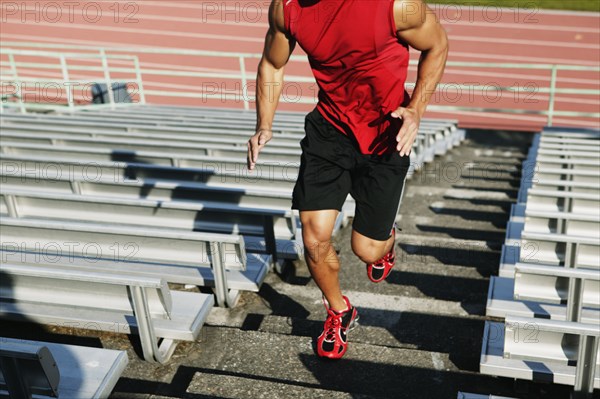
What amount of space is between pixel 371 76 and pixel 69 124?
4881 millimetres

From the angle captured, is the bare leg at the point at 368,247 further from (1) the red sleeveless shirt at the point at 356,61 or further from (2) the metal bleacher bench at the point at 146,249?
(2) the metal bleacher bench at the point at 146,249

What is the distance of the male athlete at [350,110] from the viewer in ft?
8.68

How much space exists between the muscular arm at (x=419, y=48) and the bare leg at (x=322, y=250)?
60cm

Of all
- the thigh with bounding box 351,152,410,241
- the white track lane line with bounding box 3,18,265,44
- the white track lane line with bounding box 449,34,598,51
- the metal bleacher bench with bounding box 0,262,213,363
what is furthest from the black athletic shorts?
the white track lane line with bounding box 3,18,265,44

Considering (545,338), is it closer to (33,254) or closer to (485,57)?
(33,254)

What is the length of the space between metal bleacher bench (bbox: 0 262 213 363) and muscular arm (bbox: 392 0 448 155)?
4.08 feet

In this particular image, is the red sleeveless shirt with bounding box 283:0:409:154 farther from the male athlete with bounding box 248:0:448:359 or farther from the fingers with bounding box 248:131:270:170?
the fingers with bounding box 248:131:270:170

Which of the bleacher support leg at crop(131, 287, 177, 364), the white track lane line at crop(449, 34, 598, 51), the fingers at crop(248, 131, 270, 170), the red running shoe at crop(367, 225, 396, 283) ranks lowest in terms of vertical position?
the white track lane line at crop(449, 34, 598, 51)

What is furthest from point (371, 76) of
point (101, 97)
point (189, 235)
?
point (101, 97)

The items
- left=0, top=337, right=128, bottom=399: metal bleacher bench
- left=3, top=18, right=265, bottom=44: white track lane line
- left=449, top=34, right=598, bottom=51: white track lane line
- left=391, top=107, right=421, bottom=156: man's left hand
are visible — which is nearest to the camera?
left=0, top=337, right=128, bottom=399: metal bleacher bench

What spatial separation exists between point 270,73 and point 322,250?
0.95m

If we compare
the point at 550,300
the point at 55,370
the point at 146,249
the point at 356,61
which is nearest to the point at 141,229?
the point at 146,249

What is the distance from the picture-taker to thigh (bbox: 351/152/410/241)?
298cm

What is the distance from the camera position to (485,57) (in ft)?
59.3
